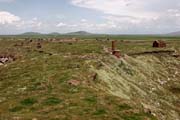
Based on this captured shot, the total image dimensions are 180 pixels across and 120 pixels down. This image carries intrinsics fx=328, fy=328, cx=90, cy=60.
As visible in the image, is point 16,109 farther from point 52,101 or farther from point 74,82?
point 74,82

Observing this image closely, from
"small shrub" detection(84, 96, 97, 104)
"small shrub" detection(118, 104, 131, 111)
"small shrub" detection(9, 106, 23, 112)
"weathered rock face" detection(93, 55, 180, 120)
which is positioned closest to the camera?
"small shrub" detection(9, 106, 23, 112)

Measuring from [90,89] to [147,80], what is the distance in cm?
2835

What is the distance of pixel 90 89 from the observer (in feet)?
134

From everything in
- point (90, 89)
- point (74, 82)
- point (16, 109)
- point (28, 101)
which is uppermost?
point (74, 82)

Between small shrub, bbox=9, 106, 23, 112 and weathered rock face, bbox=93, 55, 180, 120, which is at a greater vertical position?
small shrub, bbox=9, 106, 23, 112

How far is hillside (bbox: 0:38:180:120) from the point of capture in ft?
109

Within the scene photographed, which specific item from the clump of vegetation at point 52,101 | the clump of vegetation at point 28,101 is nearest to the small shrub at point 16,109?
the clump of vegetation at point 28,101

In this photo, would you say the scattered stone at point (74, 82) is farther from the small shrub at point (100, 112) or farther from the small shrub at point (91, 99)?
the small shrub at point (100, 112)

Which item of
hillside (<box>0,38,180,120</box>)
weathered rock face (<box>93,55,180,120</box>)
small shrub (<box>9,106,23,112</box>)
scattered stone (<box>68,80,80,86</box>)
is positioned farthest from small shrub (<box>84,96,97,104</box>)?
weathered rock face (<box>93,55,180,120</box>)

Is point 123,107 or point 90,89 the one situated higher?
point 90,89

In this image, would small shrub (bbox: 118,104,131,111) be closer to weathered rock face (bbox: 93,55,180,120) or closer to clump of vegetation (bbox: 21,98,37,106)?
weathered rock face (bbox: 93,55,180,120)

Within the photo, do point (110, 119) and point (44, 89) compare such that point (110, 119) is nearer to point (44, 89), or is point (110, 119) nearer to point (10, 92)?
point (44, 89)

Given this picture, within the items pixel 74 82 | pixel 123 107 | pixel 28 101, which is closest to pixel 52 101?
pixel 28 101

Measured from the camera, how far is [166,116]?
48.0m
